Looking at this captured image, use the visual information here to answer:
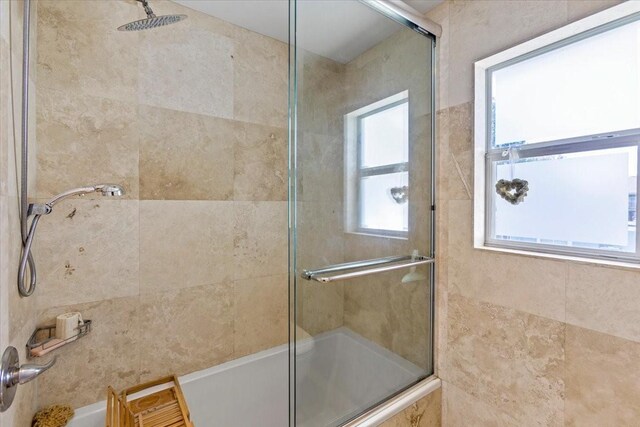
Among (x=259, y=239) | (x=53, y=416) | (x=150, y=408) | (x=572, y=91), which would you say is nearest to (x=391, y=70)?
(x=572, y=91)

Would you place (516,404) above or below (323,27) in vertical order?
below

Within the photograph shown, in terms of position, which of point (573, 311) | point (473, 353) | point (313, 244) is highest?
point (313, 244)

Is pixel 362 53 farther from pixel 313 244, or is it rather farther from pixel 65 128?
pixel 65 128

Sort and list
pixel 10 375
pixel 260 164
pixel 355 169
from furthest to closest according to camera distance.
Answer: pixel 260 164
pixel 355 169
pixel 10 375

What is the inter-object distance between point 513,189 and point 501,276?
398 millimetres

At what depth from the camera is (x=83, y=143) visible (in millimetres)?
1228

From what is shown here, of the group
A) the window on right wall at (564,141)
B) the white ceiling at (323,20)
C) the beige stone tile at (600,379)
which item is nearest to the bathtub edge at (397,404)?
the beige stone tile at (600,379)

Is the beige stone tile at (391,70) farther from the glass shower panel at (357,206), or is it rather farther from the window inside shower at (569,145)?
the window inside shower at (569,145)

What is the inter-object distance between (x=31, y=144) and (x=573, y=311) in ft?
7.23

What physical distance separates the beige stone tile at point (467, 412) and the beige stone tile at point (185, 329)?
122cm

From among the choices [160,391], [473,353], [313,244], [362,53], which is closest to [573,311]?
[473,353]

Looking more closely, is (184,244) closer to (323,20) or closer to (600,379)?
(323,20)

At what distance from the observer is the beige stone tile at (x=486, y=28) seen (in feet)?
3.59

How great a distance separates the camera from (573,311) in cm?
103
